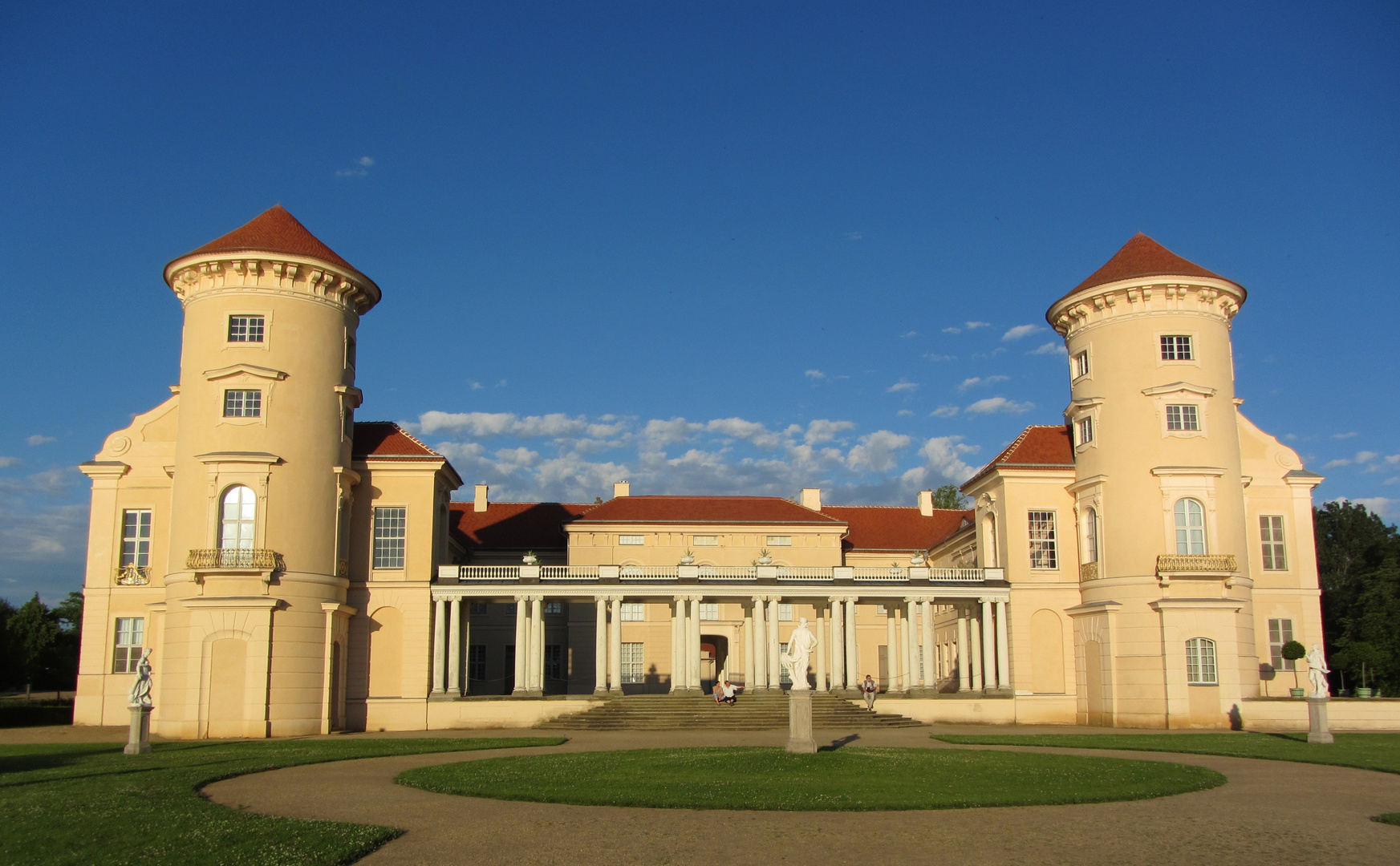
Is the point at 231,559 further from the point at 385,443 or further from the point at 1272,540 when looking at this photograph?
the point at 1272,540

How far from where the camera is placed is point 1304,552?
39281 millimetres

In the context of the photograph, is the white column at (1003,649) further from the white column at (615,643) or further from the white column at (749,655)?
the white column at (615,643)

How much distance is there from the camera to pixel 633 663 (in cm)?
4953

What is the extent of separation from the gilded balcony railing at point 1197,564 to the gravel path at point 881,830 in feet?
61.5

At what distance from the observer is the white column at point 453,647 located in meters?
38.4

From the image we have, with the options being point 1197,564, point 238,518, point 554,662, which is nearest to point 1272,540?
point 1197,564

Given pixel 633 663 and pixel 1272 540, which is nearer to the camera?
pixel 1272 540

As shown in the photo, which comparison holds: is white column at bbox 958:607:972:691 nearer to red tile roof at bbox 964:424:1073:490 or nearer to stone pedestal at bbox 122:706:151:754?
red tile roof at bbox 964:424:1073:490

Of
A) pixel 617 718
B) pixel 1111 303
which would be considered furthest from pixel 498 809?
pixel 1111 303

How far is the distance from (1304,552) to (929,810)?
3071cm

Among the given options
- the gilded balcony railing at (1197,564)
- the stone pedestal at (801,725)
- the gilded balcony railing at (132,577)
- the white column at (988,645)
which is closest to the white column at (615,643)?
the white column at (988,645)

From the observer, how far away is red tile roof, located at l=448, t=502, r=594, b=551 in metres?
53.1

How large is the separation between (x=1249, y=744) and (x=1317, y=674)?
2.79 meters

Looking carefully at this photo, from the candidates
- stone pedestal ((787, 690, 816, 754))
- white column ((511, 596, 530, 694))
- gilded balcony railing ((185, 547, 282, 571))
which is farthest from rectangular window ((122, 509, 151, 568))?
stone pedestal ((787, 690, 816, 754))
